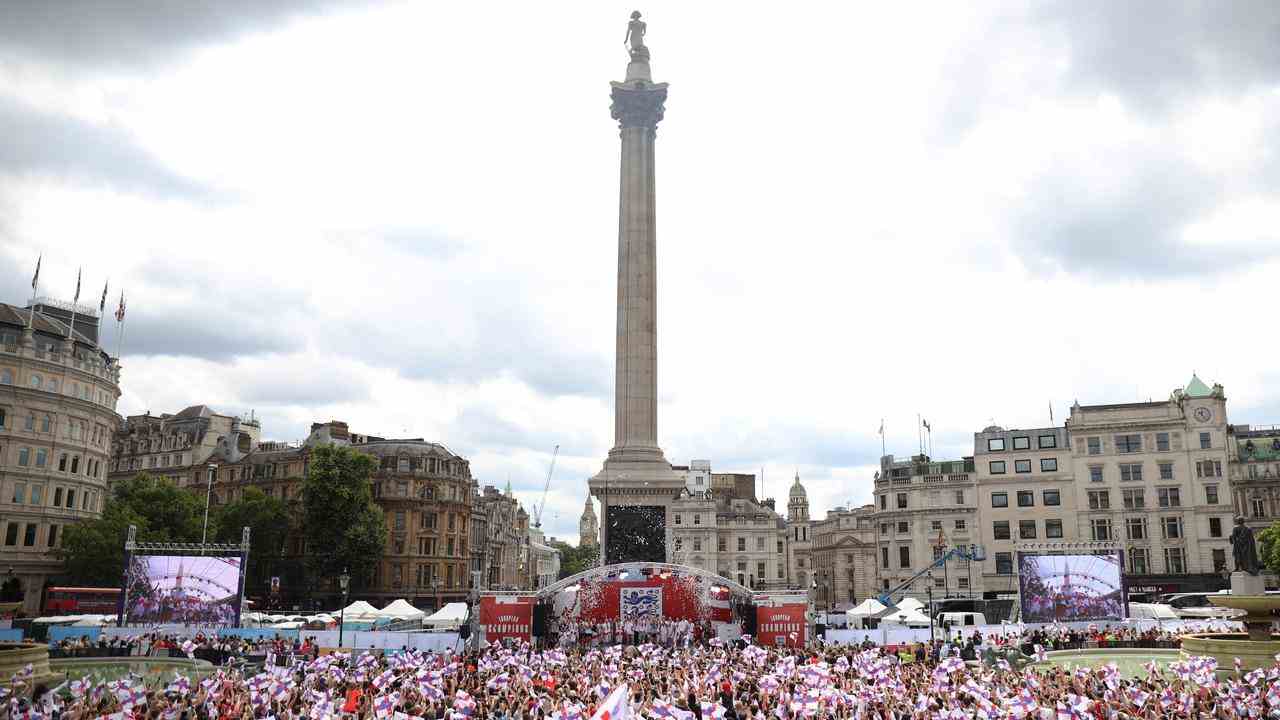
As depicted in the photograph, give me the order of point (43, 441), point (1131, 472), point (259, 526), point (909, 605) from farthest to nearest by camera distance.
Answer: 1. point (259, 526)
2. point (1131, 472)
3. point (43, 441)
4. point (909, 605)

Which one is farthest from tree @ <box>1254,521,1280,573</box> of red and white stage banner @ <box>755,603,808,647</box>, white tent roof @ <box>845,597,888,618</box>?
red and white stage banner @ <box>755,603,808,647</box>

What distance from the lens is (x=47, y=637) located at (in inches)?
1800

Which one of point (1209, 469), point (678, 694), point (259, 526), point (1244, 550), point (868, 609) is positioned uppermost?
point (1209, 469)

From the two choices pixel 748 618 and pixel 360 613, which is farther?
pixel 360 613

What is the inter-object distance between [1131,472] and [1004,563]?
1402cm

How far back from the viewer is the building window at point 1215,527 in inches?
3231

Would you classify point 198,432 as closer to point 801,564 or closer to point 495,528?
point 495,528

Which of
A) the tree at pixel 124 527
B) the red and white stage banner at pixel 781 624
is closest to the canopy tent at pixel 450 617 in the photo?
the red and white stage banner at pixel 781 624

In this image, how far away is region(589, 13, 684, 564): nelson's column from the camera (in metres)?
55.7

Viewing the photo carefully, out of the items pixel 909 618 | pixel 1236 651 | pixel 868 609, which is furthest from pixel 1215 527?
pixel 1236 651

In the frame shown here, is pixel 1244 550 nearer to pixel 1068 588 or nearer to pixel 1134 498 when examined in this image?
pixel 1068 588

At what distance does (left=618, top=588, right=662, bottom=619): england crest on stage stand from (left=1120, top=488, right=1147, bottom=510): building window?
5854 cm

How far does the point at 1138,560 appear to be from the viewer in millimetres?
84188

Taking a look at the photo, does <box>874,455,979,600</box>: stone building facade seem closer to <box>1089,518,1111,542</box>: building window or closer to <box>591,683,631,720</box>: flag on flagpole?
<box>1089,518,1111,542</box>: building window
